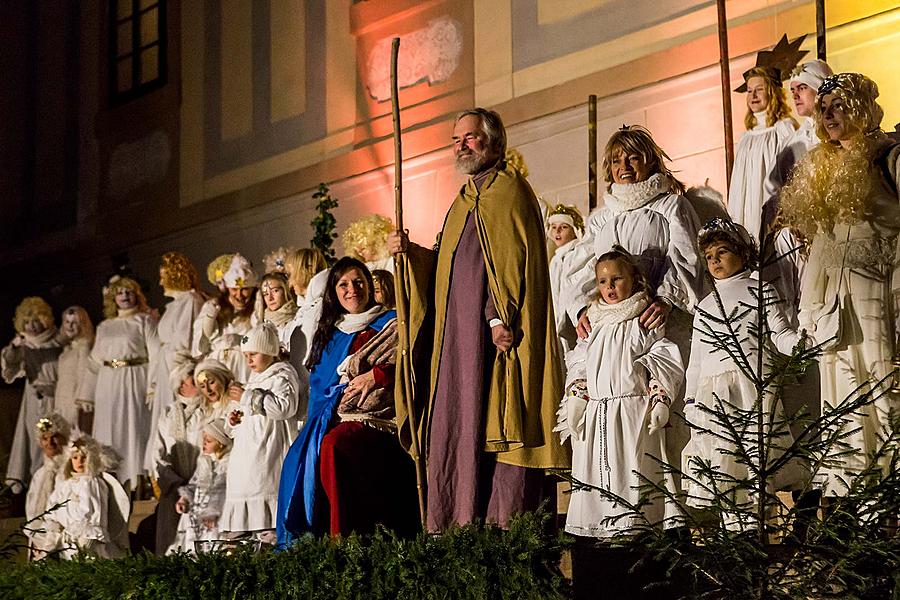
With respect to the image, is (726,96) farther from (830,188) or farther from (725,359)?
(725,359)

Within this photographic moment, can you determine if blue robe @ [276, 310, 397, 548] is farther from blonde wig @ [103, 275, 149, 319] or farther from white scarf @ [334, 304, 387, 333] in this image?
blonde wig @ [103, 275, 149, 319]

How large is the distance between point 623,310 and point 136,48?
35.6ft

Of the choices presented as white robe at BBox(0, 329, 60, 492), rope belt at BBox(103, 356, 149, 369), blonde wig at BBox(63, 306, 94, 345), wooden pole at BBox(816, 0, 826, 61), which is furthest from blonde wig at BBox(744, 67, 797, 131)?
white robe at BBox(0, 329, 60, 492)

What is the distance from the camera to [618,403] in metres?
6.57

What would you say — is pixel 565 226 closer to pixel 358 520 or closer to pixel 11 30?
pixel 358 520

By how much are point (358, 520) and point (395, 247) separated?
1423mm

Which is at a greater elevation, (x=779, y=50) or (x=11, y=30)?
(x=11, y=30)

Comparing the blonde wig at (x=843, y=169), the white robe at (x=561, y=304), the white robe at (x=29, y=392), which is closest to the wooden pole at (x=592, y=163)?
the white robe at (x=561, y=304)

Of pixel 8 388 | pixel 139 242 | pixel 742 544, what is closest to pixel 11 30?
pixel 139 242

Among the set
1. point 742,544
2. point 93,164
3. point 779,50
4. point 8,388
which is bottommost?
point 742,544

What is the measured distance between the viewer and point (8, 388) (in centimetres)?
1334

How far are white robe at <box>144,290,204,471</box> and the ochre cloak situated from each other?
4.32 m

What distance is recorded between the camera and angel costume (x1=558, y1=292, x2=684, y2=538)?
645cm

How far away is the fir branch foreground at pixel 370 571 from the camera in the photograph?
17.9 feet
